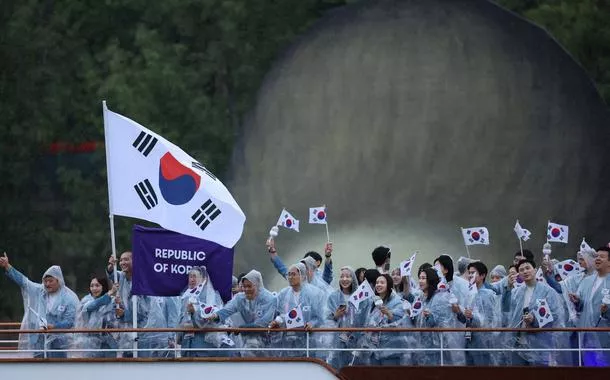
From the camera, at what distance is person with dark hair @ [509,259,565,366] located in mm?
20812

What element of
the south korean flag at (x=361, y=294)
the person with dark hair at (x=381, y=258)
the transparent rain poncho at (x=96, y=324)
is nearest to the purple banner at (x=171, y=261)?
the transparent rain poncho at (x=96, y=324)

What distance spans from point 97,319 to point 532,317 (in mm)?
5179

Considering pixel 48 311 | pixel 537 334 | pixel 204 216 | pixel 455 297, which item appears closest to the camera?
pixel 537 334

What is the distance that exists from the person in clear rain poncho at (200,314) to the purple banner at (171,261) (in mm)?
86

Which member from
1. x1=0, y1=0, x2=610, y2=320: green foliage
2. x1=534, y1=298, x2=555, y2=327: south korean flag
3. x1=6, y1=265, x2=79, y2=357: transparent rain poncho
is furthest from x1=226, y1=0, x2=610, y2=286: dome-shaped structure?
x1=534, y1=298, x2=555, y2=327: south korean flag

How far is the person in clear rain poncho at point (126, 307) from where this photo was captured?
21.9 metres

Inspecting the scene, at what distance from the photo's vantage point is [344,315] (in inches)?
837

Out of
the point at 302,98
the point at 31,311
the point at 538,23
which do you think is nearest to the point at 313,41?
the point at 302,98

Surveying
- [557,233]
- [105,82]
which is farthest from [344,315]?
[105,82]

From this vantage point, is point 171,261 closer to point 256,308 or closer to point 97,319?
point 256,308

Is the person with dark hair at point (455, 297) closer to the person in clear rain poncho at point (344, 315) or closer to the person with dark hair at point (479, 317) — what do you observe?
the person with dark hair at point (479, 317)

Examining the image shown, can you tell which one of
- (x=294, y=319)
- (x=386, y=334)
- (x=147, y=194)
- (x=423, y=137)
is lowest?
(x=386, y=334)

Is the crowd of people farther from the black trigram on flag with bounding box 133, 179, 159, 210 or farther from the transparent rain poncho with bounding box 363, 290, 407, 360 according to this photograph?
the black trigram on flag with bounding box 133, 179, 159, 210

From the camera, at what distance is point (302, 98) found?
3847 cm
